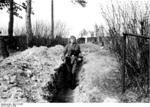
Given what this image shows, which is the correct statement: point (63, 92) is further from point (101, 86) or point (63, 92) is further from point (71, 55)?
point (101, 86)

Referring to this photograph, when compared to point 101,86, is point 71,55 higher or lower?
higher

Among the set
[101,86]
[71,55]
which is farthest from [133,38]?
[71,55]

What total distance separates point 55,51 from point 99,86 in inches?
224

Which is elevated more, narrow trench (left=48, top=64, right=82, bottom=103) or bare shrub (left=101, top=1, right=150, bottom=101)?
bare shrub (left=101, top=1, right=150, bottom=101)

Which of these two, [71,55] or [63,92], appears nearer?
[63,92]

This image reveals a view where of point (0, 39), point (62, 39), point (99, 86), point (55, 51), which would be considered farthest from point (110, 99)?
point (62, 39)

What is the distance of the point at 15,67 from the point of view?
8.00 metres

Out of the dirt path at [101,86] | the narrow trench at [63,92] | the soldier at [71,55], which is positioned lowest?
the narrow trench at [63,92]

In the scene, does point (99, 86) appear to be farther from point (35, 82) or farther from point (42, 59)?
point (42, 59)

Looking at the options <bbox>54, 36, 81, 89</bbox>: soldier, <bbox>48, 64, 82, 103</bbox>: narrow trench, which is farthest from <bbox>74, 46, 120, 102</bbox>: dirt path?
<bbox>54, 36, 81, 89</bbox>: soldier

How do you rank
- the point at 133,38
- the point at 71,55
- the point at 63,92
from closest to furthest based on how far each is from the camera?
the point at 133,38 → the point at 63,92 → the point at 71,55

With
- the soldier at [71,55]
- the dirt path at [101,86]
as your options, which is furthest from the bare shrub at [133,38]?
the soldier at [71,55]

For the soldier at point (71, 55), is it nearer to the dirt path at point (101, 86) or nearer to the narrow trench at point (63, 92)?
the narrow trench at point (63, 92)

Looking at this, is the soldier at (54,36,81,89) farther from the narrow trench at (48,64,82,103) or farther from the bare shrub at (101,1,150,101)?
the bare shrub at (101,1,150,101)
